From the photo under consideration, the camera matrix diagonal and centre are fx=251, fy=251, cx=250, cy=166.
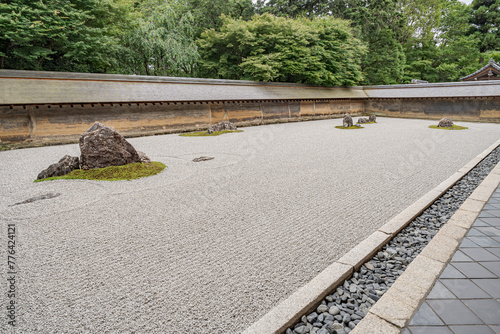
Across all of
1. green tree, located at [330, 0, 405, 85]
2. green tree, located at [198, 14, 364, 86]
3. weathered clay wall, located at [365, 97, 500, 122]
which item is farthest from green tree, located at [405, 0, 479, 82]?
green tree, located at [198, 14, 364, 86]

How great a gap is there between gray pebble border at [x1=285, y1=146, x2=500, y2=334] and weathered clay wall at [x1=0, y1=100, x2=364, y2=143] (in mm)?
12331

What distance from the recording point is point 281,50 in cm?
1903

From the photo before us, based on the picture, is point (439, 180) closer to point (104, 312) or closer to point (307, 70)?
point (104, 312)

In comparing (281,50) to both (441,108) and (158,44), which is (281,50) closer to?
(158,44)

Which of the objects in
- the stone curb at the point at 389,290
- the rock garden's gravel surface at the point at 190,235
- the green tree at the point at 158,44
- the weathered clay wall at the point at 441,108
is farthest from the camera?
the weathered clay wall at the point at 441,108

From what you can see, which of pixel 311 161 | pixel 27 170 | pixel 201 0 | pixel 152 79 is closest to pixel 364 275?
pixel 311 161

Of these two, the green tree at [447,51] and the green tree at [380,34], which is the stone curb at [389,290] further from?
the green tree at [447,51]

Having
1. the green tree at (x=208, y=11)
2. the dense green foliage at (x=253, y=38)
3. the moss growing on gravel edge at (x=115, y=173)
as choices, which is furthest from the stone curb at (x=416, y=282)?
the green tree at (x=208, y=11)

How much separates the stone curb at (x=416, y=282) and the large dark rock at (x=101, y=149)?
5.93m

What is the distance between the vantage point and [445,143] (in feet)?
29.4

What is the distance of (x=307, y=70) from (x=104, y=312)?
2123 centimetres

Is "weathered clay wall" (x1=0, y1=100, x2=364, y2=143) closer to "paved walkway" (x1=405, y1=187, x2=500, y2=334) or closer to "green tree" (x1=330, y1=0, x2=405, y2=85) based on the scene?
"green tree" (x1=330, y1=0, x2=405, y2=85)

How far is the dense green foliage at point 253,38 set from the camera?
1377 centimetres

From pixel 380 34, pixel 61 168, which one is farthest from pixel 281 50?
pixel 61 168
